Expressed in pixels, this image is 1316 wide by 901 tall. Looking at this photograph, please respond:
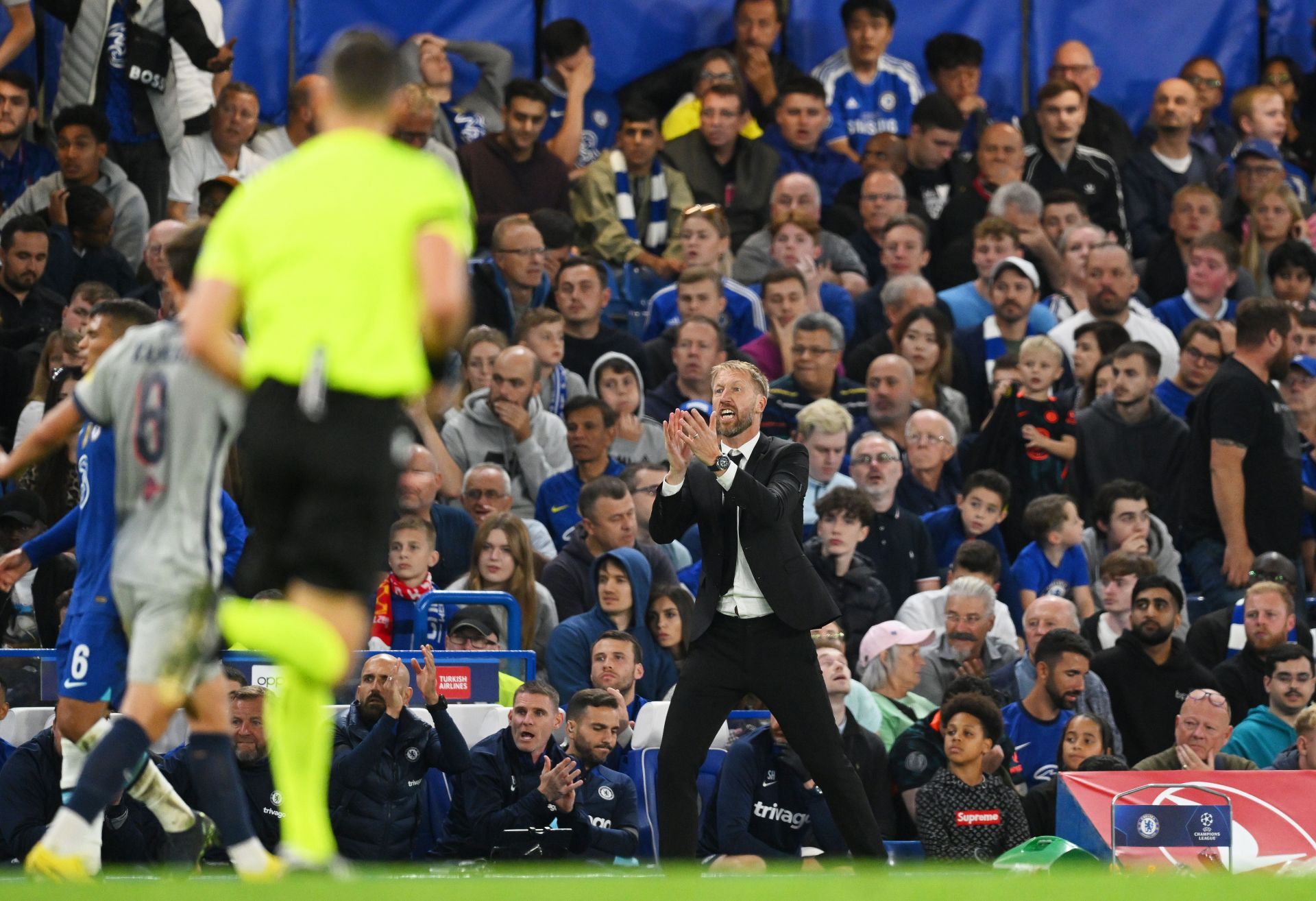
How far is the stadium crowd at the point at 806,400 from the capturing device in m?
8.97

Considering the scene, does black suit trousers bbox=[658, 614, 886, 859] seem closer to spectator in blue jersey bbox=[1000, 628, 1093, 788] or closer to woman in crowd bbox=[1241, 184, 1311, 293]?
spectator in blue jersey bbox=[1000, 628, 1093, 788]

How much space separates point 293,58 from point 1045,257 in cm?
591

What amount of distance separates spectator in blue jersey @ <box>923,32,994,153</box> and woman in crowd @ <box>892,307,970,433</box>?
12.1 feet

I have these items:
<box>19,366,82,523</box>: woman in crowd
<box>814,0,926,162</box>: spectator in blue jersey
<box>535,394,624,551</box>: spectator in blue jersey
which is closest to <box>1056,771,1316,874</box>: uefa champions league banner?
<box>535,394,624,551</box>: spectator in blue jersey

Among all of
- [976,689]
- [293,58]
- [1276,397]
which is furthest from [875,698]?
[293,58]

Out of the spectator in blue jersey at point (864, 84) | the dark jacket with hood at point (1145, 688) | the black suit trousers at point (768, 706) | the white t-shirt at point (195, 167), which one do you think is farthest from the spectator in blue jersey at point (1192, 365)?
the black suit trousers at point (768, 706)

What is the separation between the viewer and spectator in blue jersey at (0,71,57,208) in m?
12.9

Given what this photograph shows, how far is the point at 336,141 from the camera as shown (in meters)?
4.97

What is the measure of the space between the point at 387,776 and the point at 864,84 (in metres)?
9.00

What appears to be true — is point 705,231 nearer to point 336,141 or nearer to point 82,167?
point 82,167

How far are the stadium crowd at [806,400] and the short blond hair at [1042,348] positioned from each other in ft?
0.43

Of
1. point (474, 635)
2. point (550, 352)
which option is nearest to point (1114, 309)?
point (550, 352)

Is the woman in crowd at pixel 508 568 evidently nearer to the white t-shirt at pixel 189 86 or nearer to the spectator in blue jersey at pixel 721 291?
the spectator in blue jersey at pixel 721 291

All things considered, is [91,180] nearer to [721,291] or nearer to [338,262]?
[721,291]
